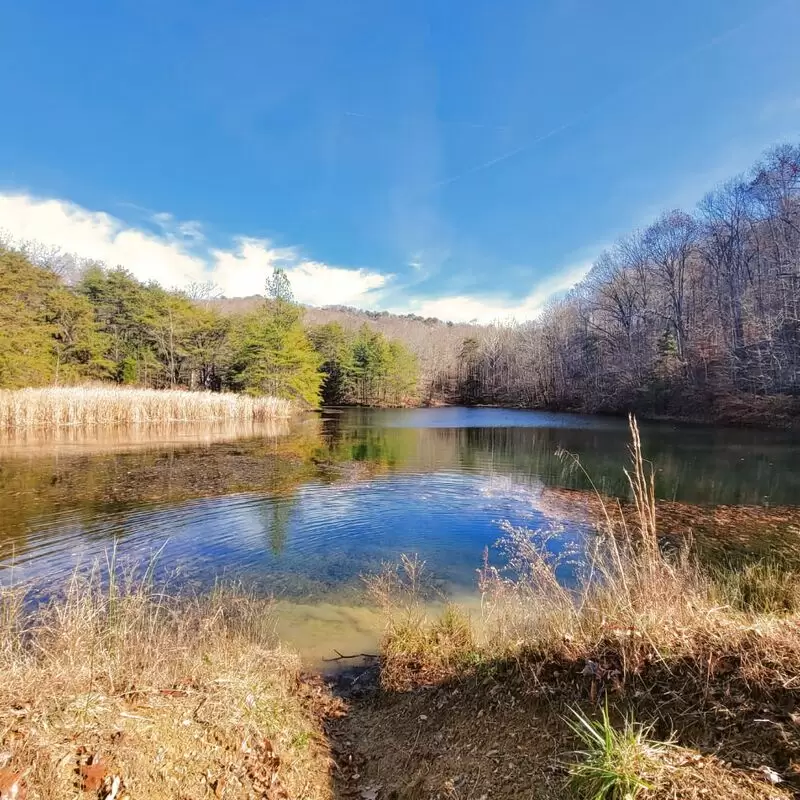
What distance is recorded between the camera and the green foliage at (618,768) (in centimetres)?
197

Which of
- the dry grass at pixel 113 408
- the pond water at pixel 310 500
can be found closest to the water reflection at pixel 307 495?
the pond water at pixel 310 500

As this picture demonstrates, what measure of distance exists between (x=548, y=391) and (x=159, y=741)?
2465 inches

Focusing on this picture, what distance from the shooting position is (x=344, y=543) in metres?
8.80

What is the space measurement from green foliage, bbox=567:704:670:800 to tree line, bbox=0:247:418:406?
35.2 metres

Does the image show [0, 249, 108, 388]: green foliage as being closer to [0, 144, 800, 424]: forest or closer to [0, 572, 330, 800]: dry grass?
[0, 144, 800, 424]: forest

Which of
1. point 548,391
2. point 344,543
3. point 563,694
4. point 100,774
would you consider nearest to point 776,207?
point 548,391

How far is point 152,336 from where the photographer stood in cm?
4522

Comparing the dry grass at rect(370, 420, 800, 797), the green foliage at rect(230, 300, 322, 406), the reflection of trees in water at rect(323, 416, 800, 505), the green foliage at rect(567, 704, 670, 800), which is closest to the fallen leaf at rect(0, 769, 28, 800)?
the green foliage at rect(567, 704, 670, 800)

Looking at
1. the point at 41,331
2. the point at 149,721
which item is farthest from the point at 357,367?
the point at 149,721

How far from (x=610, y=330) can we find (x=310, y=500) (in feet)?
163

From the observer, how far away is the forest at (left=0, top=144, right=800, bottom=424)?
31062 mm

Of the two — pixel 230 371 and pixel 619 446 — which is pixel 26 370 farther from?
pixel 619 446

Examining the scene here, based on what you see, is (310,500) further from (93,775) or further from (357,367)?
(357,367)

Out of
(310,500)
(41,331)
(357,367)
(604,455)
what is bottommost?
(310,500)
